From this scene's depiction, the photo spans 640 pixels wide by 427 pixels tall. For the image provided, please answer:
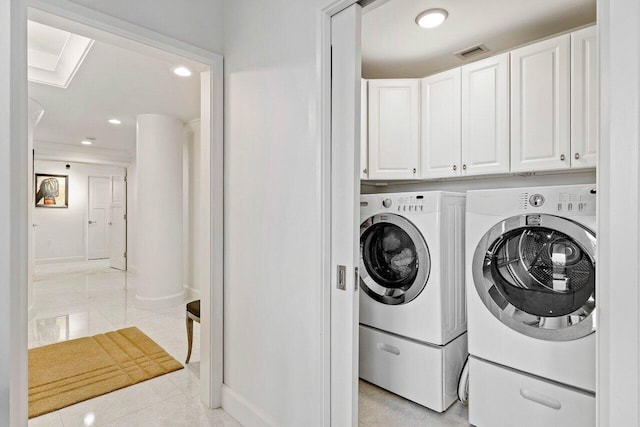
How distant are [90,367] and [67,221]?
5.86 meters

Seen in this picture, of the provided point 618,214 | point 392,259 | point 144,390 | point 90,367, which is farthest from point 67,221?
point 618,214

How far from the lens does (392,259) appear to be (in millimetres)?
2291

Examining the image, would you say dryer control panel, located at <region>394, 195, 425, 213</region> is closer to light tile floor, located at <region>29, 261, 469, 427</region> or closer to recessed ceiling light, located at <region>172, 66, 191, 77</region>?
light tile floor, located at <region>29, 261, 469, 427</region>

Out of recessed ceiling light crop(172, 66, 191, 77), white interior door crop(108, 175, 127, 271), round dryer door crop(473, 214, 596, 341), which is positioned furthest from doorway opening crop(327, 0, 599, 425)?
white interior door crop(108, 175, 127, 271)

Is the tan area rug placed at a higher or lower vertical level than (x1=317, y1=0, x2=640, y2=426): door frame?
lower

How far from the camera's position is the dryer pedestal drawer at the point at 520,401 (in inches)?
61.6

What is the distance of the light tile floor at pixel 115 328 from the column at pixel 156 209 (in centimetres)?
26

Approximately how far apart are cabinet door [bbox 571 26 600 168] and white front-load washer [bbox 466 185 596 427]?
458mm

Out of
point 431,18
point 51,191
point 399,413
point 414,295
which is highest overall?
point 431,18

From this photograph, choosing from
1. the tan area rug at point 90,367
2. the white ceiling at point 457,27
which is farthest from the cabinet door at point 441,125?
the tan area rug at point 90,367

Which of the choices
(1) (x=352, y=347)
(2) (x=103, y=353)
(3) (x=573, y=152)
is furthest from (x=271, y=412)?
(3) (x=573, y=152)

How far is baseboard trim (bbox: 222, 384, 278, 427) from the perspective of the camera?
69.9 inches

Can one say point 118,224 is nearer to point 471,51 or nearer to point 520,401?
point 471,51

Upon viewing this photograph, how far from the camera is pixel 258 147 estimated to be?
5.95ft
